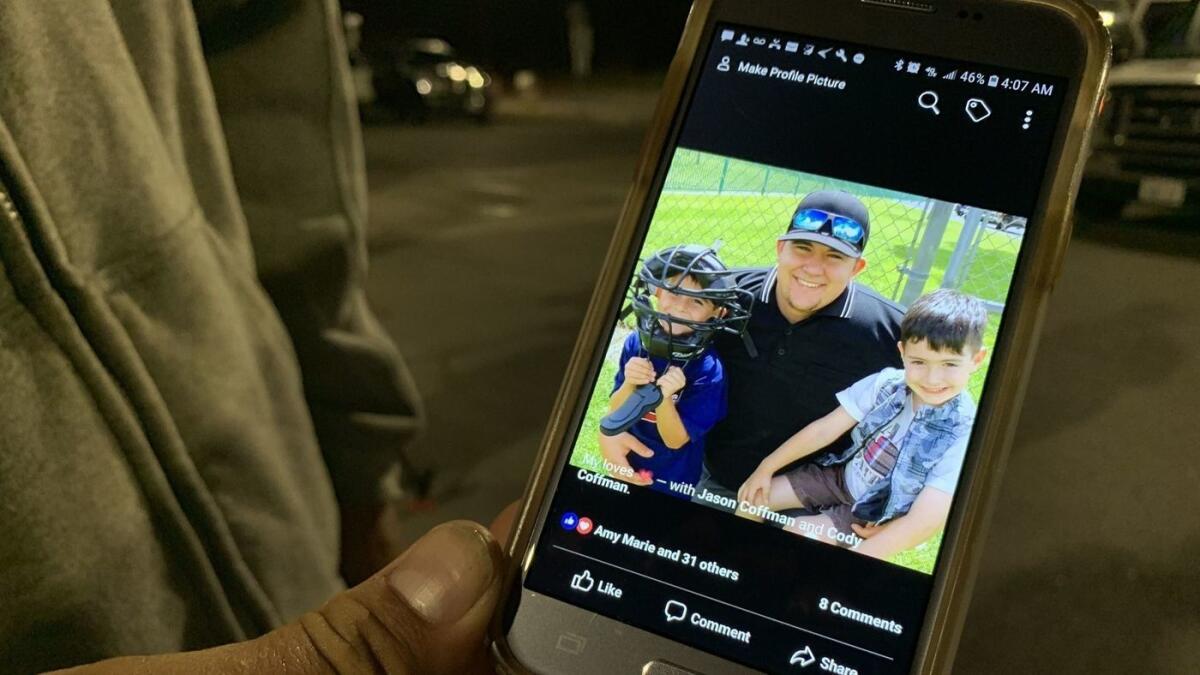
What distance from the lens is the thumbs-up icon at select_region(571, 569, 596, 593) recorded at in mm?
452

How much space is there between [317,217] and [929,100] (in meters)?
0.40

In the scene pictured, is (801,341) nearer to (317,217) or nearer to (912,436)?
(912,436)

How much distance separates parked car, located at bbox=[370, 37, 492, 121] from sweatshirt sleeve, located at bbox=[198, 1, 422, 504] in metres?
0.19

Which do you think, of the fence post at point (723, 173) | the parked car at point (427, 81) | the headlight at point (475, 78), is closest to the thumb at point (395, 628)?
the fence post at point (723, 173)

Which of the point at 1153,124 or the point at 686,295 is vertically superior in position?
the point at 1153,124

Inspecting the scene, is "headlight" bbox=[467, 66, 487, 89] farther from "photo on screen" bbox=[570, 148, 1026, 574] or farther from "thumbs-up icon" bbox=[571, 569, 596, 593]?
"thumbs-up icon" bbox=[571, 569, 596, 593]

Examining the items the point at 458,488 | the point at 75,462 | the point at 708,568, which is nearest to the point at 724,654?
the point at 708,568

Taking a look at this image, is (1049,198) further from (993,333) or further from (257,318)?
(257,318)

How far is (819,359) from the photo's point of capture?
0.43 m

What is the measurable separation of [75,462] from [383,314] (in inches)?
31.7

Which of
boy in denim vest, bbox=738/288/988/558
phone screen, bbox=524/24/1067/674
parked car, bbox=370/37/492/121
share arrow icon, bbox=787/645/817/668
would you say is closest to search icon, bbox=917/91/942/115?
phone screen, bbox=524/24/1067/674

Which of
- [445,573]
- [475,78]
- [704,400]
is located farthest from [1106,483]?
[475,78]

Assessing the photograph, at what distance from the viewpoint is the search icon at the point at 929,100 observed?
0.44m

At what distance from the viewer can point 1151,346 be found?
0.42m
